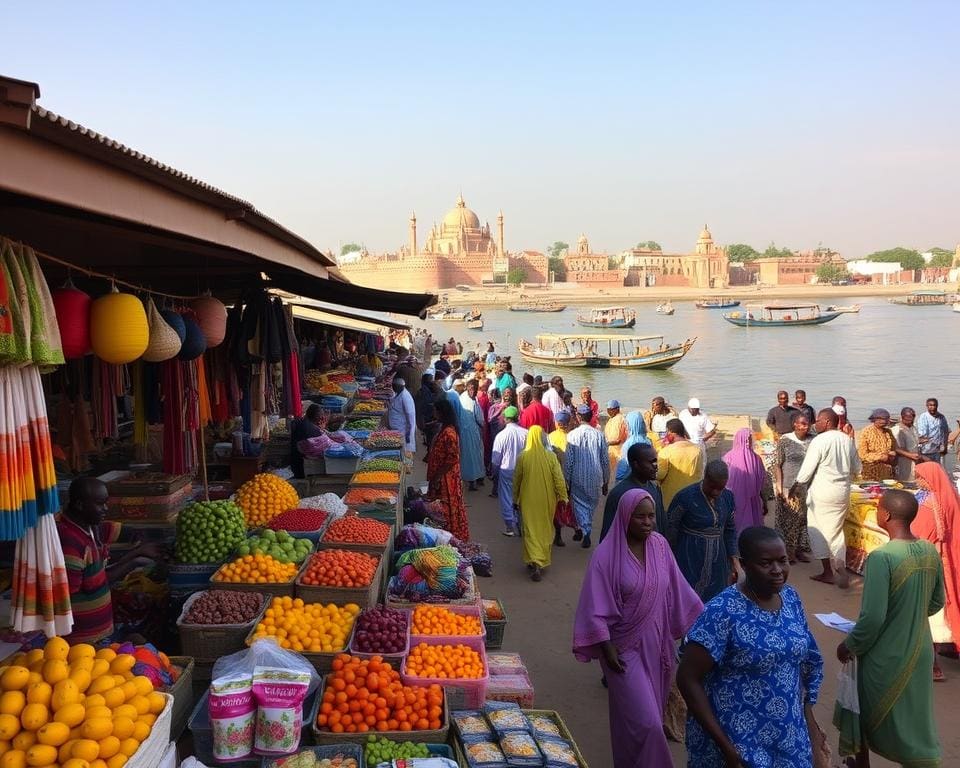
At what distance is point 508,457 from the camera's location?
6660 millimetres

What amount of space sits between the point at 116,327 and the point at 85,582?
1.14m

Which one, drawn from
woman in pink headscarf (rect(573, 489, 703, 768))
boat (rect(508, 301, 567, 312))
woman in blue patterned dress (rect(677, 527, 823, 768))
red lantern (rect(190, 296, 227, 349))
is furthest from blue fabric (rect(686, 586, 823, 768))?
boat (rect(508, 301, 567, 312))

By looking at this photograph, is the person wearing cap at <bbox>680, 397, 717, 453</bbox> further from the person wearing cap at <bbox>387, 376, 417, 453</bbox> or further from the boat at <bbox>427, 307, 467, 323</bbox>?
the boat at <bbox>427, 307, 467, 323</bbox>

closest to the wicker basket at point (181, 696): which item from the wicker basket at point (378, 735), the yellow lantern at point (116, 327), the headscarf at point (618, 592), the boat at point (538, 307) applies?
the wicker basket at point (378, 735)

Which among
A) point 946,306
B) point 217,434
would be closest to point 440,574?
point 217,434

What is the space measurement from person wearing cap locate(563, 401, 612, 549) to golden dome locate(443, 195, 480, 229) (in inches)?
3804

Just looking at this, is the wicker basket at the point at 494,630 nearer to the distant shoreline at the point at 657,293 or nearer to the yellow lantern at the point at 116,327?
the yellow lantern at the point at 116,327

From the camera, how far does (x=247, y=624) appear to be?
319 cm

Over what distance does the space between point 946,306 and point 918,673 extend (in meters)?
84.5

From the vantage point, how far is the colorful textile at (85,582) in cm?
292

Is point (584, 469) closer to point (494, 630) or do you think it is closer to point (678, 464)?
point (678, 464)

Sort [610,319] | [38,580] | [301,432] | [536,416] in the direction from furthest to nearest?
[610,319]
[536,416]
[301,432]
[38,580]

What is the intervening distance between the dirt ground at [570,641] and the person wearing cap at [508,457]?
0.20 m

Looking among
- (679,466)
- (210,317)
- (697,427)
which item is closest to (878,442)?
(697,427)
